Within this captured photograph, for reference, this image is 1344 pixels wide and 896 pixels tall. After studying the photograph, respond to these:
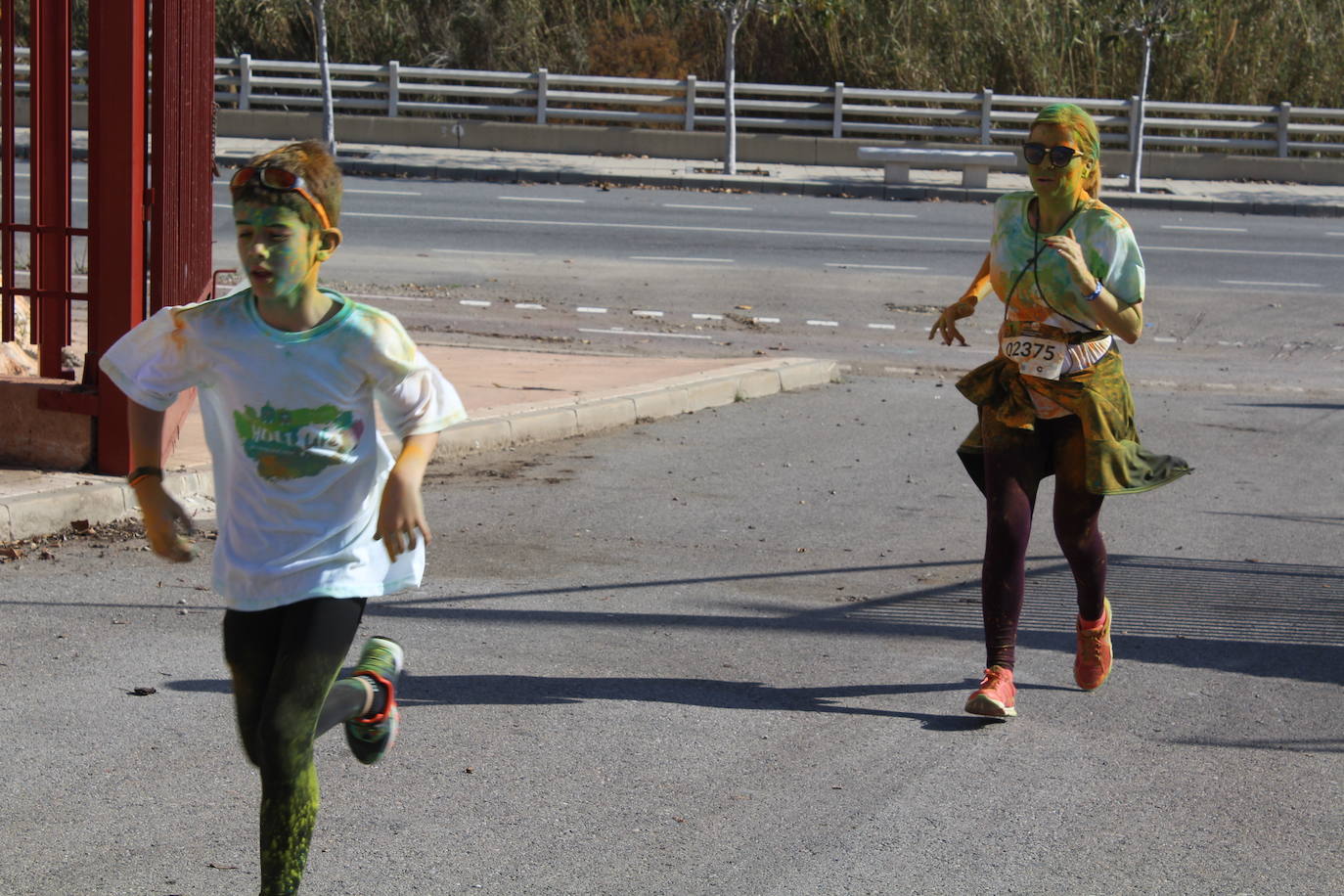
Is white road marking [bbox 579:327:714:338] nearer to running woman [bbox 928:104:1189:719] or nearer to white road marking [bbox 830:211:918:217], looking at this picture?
running woman [bbox 928:104:1189:719]

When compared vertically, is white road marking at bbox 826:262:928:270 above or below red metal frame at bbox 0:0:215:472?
below

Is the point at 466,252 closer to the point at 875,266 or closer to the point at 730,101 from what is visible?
the point at 875,266

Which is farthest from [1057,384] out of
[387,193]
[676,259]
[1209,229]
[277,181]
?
[1209,229]

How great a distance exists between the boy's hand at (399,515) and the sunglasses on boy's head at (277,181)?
1.92 ft

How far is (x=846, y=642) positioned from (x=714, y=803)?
67.1 inches

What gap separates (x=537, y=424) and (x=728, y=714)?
446cm

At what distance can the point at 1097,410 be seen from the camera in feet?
15.9

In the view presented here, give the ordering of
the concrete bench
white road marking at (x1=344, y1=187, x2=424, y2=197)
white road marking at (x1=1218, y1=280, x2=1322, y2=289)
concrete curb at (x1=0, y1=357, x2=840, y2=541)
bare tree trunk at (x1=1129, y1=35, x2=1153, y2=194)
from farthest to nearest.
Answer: bare tree trunk at (x1=1129, y1=35, x2=1153, y2=194) → the concrete bench → white road marking at (x1=344, y1=187, x2=424, y2=197) → white road marking at (x1=1218, y1=280, x2=1322, y2=289) → concrete curb at (x1=0, y1=357, x2=840, y2=541)

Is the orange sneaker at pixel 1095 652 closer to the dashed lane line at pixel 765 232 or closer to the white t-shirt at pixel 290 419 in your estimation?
the white t-shirt at pixel 290 419

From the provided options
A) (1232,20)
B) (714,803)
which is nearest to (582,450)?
(714,803)

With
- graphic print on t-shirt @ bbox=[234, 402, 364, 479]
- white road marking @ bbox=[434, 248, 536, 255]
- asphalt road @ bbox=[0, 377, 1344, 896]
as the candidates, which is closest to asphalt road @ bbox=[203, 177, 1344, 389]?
white road marking @ bbox=[434, 248, 536, 255]

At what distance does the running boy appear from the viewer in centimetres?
326

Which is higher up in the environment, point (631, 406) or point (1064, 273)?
point (1064, 273)

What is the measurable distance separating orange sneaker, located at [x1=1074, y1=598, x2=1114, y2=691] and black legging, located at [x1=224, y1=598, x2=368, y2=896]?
259 centimetres
